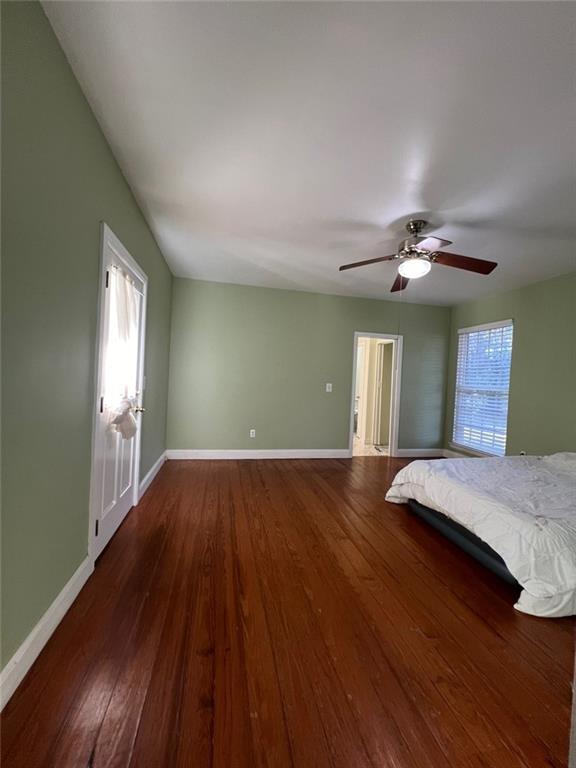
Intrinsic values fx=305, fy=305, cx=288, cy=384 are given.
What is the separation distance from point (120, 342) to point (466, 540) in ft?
9.57

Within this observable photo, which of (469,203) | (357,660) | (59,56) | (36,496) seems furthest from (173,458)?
(469,203)

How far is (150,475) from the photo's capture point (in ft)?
11.1

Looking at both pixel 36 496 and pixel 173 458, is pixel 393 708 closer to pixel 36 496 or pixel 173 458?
pixel 36 496

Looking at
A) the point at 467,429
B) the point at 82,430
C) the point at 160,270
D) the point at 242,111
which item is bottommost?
the point at 467,429

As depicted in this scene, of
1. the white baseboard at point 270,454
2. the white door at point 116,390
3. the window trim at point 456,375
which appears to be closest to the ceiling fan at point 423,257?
the white door at point 116,390

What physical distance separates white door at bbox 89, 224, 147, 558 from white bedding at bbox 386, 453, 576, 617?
2439mm

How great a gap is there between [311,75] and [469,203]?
151 centimetres

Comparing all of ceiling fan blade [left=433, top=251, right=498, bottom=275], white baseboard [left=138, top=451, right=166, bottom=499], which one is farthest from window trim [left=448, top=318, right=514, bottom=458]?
white baseboard [left=138, top=451, right=166, bottom=499]

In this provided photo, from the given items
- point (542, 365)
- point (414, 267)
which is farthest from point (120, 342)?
point (542, 365)

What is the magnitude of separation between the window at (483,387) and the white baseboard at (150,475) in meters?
4.57

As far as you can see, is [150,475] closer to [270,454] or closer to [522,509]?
[270,454]

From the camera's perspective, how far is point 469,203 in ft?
7.27

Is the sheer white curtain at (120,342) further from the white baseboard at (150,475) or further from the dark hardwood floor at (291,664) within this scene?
the dark hardwood floor at (291,664)

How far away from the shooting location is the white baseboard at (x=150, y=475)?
302 centimetres
